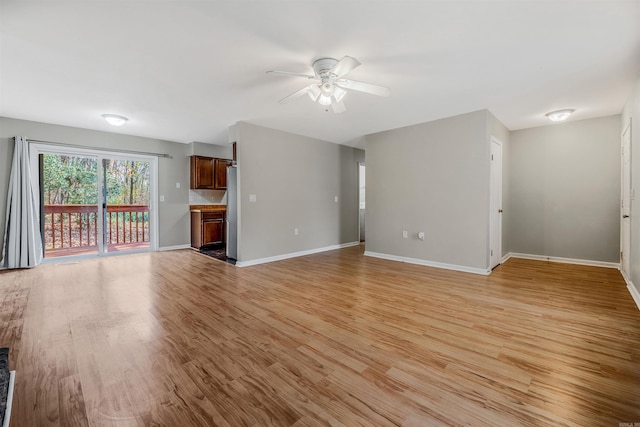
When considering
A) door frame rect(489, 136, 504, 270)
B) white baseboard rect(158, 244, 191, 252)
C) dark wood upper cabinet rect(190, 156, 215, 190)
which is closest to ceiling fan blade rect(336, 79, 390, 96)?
door frame rect(489, 136, 504, 270)

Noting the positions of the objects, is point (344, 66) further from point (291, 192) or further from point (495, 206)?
point (495, 206)

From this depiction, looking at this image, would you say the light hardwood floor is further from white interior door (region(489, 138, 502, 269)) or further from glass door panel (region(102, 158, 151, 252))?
glass door panel (region(102, 158, 151, 252))

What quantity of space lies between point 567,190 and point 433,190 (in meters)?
2.37

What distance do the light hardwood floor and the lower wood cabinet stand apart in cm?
253

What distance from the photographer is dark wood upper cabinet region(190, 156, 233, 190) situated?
6.09 m

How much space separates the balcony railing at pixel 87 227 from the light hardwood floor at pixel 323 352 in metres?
1.76

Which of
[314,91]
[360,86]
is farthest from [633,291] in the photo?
[314,91]

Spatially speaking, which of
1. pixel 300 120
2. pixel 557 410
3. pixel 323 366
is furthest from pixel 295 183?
pixel 557 410

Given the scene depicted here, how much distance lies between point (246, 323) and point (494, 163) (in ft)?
14.0

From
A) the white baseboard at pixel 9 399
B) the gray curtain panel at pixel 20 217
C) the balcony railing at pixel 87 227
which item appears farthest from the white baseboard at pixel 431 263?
the gray curtain panel at pixel 20 217

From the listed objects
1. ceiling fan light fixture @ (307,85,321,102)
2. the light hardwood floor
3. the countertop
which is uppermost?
ceiling fan light fixture @ (307,85,321,102)

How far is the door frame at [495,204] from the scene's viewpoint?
3949 mm

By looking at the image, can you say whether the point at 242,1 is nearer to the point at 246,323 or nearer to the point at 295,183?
the point at 246,323

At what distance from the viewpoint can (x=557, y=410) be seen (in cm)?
134
